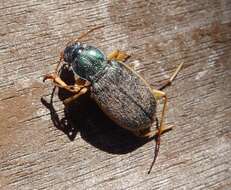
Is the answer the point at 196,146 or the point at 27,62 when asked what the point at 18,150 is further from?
the point at 196,146

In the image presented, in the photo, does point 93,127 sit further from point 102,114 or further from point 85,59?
point 85,59

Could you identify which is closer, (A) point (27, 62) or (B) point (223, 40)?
(A) point (27, 62)

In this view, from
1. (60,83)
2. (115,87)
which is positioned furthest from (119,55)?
(60,83)

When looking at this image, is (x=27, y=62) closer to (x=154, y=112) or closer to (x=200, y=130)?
(x=154, y=112)

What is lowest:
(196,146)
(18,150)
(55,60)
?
(196,146)

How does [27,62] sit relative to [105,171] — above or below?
above

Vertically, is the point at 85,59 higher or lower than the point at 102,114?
higher

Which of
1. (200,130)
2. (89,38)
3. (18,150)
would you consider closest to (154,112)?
(200,130)
